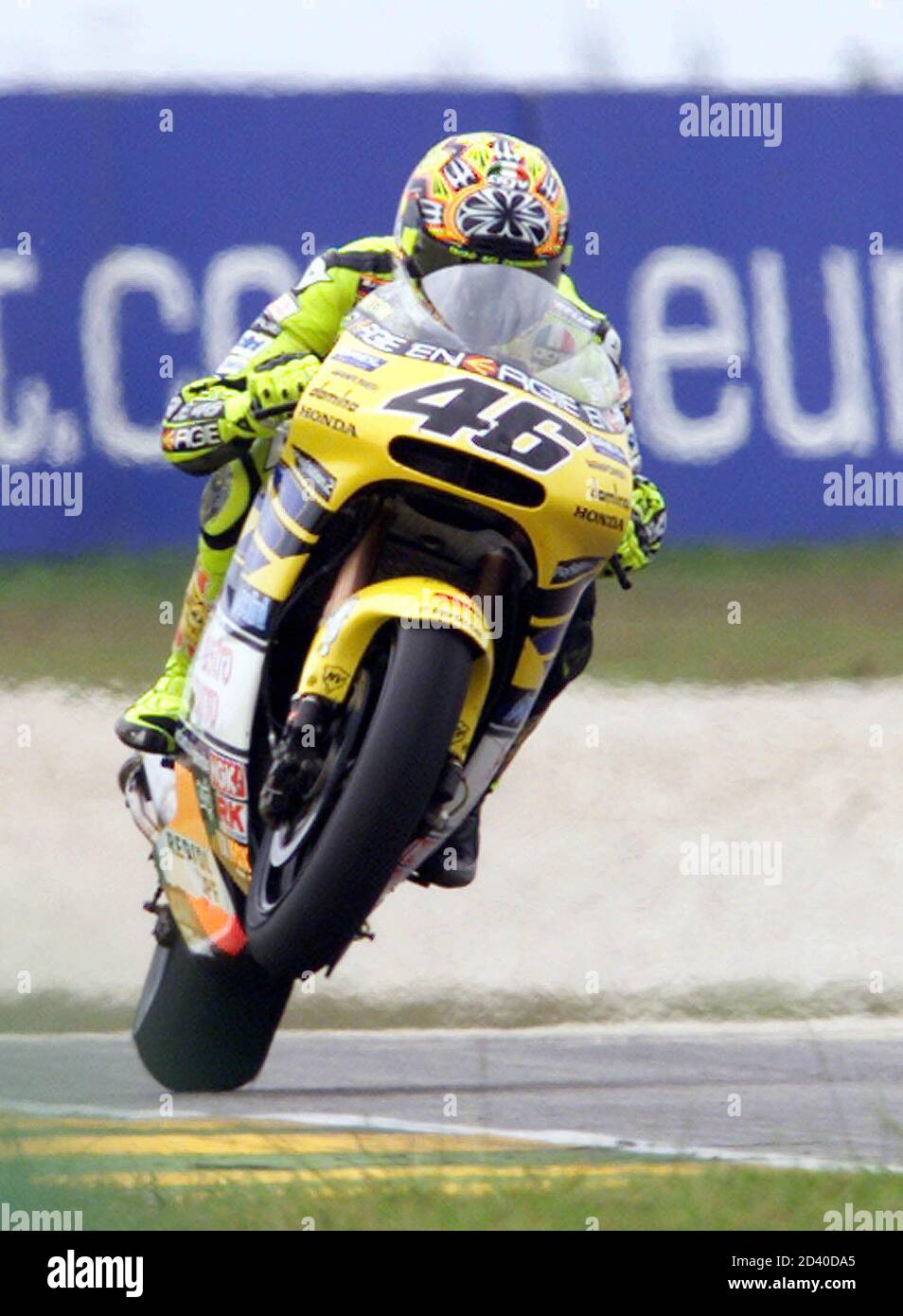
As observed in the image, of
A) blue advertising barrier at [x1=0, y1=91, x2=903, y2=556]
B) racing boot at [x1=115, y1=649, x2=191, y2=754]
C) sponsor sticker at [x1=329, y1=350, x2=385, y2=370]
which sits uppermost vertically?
→ blue advertising barrier at [x1=0, y1=91, x2=903, y2=556]

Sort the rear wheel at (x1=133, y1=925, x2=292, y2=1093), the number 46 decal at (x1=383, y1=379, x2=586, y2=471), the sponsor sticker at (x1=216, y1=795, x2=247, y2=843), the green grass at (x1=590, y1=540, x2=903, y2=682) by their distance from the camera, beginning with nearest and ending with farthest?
the number 46 decal at (x1=383, y1=379, x2=586, y2=471), the sponsor sticker at (x1=216, y1=795, x2=247, y2=843), the rear wheel at (x1=133, y1=925, x2=292, y2=1093), the green grass at (x1=590, y1=540, x2=903, y2=682)

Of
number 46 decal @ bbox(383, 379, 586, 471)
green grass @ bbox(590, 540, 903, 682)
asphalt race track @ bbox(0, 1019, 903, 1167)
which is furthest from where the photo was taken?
green grass @ bbox(590, 540, 903, 682)

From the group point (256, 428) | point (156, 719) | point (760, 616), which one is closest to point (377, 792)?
point (256, 428)

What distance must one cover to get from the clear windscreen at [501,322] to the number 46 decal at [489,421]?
14 centimetres

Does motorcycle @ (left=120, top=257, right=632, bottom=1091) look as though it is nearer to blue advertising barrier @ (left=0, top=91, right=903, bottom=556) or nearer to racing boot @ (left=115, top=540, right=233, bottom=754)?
racing boot @ (left=115, top=540, right=233, bottom=754)

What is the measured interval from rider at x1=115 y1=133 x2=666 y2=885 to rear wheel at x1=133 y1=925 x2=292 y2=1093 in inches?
16.7

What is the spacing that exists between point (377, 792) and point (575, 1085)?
1762 mm

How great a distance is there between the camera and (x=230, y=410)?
4.66m

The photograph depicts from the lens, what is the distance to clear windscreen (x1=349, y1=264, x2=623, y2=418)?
4445 millimetres

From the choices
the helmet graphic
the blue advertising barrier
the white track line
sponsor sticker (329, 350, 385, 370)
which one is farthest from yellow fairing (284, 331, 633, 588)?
the blue advertising barrier

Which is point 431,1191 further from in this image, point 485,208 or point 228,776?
point 485,208

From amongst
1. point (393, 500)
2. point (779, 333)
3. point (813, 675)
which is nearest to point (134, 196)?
point (779, 333)

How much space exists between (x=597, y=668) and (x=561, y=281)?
426 cm

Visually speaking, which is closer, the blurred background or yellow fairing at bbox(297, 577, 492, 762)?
yellow fairing at bbox(297, 577, 492, 762)
